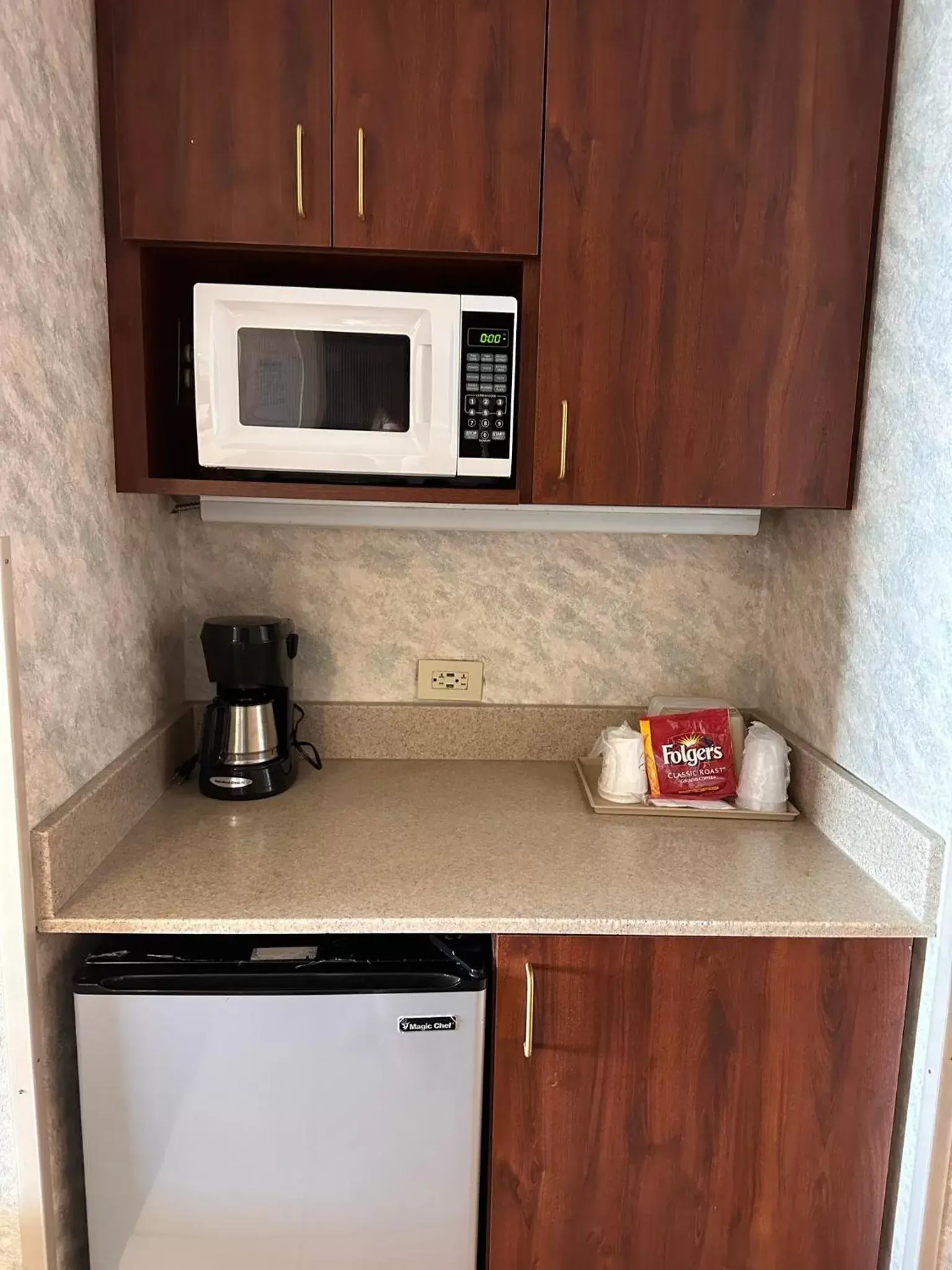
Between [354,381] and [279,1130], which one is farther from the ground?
[354,381]

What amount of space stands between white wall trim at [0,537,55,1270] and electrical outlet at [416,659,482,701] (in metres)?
0.89

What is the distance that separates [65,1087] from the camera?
1.24 metres

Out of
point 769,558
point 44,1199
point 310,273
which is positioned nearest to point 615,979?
point 44,1199

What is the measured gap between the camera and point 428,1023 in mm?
1190

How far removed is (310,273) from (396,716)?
2.95 ft

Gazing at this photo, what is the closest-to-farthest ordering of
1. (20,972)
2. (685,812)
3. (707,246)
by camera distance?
(20,972), (707,246), (685,812)

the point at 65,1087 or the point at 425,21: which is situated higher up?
the point at 425,21

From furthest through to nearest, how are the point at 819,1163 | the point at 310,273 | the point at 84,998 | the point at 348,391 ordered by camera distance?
the point at 310,273, the point at 348,391, the point at 819,1163, the point at 84,998

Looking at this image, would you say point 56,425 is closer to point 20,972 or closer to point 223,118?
point 223,118

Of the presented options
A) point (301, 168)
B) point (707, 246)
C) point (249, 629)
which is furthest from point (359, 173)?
point (249, 629)

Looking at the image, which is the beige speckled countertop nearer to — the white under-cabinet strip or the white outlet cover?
the white outlet cover

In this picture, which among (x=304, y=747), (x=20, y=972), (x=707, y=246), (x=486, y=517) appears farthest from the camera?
(x=304, y=747)

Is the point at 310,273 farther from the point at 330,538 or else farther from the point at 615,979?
the point at 615,979

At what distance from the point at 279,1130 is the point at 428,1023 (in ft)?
0.86
